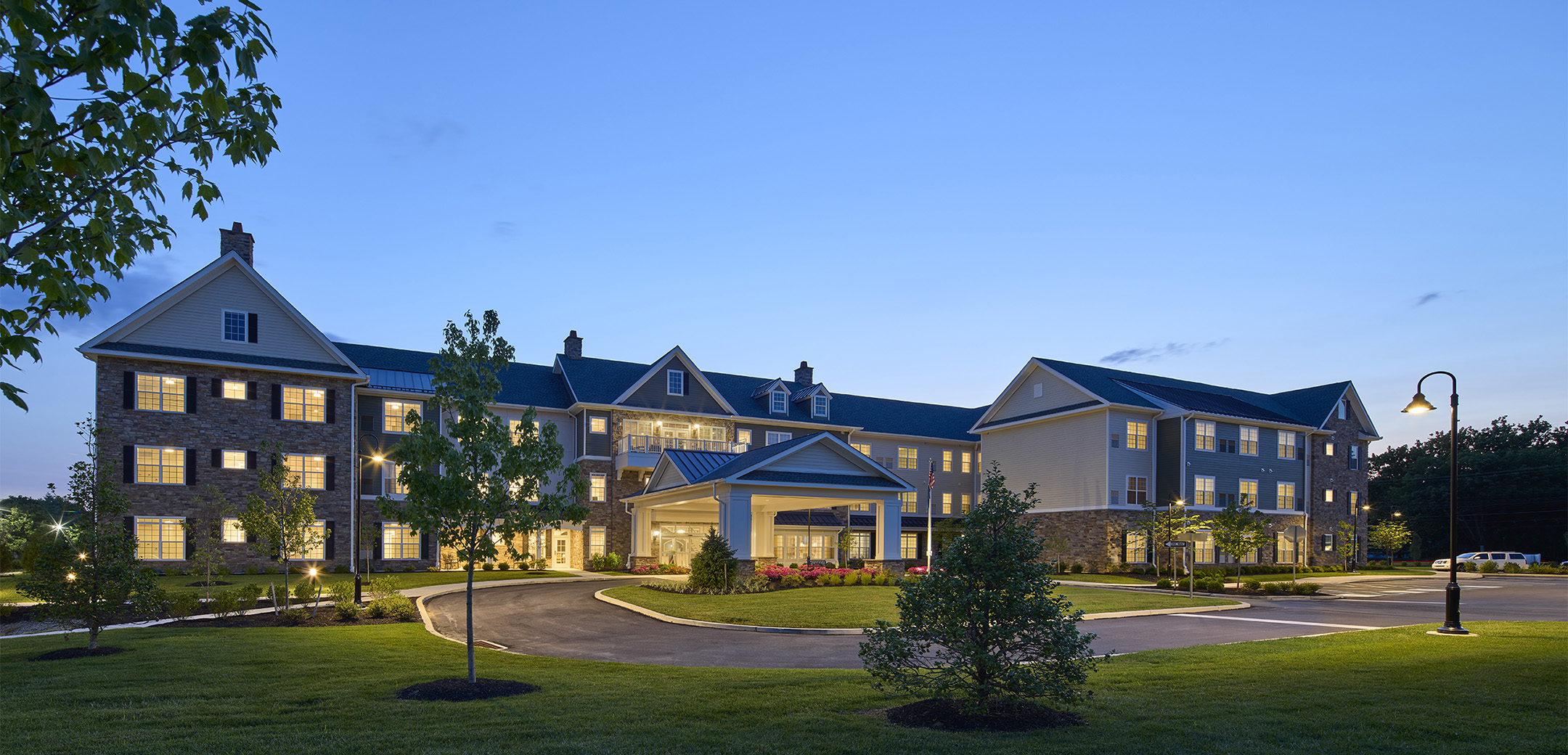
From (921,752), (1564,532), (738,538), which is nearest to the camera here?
(921,752)

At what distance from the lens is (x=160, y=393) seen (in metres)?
34.3

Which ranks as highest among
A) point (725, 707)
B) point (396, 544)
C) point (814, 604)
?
point (725, 707)

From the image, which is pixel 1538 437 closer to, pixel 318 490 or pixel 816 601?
pixel 816 601

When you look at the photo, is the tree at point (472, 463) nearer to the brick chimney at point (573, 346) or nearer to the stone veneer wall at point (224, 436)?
the stone veneer wall at point (224, 436)

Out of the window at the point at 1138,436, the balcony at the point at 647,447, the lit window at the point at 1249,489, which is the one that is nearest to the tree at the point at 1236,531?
the window at the point at 1138,436

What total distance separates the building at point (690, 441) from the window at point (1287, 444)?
0.44 ft

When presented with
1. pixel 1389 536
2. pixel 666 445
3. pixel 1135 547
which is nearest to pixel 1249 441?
pixel 1135 547

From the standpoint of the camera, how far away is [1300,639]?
1703cm

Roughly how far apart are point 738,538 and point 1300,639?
18.6m

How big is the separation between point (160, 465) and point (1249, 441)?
A: 168 feet

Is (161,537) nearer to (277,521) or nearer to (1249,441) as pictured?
(277,521)

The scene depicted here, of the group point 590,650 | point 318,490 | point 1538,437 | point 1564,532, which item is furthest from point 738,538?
point 1538,437

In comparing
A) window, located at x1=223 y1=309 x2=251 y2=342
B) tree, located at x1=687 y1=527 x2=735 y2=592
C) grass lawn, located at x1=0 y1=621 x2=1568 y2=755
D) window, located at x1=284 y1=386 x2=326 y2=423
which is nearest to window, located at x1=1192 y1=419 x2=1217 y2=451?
tree, located at x1=687 y1=527 x2=735 y2=592

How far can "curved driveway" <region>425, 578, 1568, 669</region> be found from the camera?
16766mm
